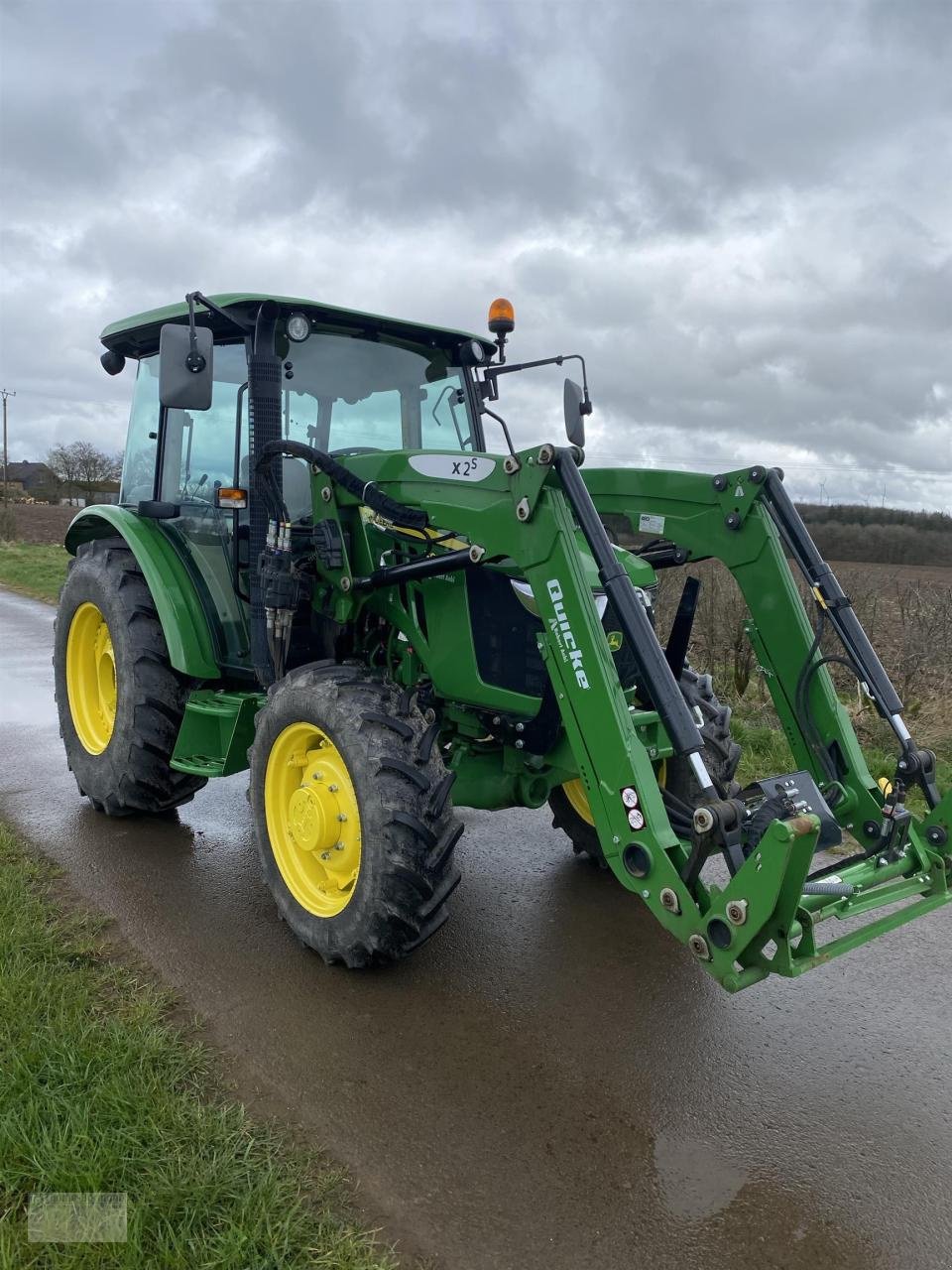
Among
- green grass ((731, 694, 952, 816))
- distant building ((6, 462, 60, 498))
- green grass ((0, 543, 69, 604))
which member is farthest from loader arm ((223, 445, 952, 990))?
distant building ((6, 462, 60, 498))

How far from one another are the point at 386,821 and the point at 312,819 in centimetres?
47

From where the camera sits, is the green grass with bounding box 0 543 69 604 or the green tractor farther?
the green grass with bounding box 0 543 69 604

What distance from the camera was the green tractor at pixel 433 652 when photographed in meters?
2.84

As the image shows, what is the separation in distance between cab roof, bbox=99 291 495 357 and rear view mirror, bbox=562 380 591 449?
574 millimetres

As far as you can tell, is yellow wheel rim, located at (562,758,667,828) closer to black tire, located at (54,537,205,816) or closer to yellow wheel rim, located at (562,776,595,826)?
yellow wheel rim, located at (562,776,595,826)

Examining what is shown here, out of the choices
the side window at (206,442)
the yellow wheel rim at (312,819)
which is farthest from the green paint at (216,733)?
the side window at (206,442)

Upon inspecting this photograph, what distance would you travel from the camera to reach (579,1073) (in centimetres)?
292

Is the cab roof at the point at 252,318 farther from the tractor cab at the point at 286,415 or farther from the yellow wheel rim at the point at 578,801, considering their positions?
the yellow wheel rim at the point at 578,801

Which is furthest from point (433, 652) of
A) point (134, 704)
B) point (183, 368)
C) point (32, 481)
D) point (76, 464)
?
point (32, 481)

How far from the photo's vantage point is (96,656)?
537cm

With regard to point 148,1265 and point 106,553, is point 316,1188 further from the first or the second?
point 106,553

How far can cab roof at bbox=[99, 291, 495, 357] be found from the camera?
13.2 ft

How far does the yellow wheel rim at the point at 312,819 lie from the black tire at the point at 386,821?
4.0 inches

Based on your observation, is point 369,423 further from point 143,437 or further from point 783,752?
point 783,752
